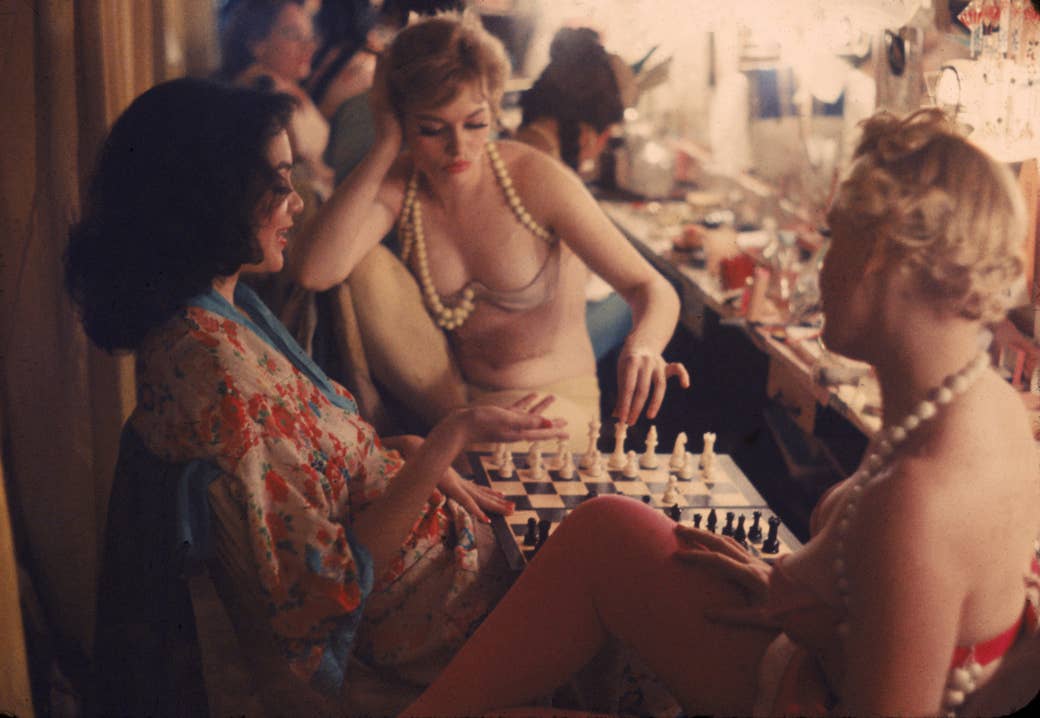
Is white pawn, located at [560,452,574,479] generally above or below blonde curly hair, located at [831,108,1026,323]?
below

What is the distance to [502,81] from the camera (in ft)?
5.56

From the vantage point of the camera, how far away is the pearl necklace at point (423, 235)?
6.05ft

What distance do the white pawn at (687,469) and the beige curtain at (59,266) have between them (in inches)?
37.5

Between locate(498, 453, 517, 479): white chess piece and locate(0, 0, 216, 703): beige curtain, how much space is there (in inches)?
26.9

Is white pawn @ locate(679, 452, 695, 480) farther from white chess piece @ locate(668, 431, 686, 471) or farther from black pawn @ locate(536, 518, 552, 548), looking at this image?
black pawn @ locate(536, 518, 552, 548)

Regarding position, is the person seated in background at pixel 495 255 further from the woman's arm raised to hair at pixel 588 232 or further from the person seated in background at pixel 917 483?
the person seated in background at pixel 917 483

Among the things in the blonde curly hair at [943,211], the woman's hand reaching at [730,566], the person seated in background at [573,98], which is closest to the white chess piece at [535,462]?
the woman's hand reaching at [730,566]

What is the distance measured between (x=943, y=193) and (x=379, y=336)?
1129mm

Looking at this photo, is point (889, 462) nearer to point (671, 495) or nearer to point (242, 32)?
point (671, 495)

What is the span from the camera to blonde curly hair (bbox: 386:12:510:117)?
5.45ft

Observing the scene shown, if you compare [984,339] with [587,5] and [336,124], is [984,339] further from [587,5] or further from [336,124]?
[336,124]

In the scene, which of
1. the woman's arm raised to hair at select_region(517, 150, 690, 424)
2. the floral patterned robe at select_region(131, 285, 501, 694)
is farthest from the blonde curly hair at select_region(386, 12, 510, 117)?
the floral patterned robe at select_region(131, 285, 501, 694)

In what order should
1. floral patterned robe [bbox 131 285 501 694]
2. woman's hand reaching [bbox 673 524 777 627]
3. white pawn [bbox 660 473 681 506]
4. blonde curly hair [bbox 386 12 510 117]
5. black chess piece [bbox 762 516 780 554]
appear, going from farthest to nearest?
blonde curly hair [bbox 386 12 510 117]
white pawn [bbox 660 473 681 506]
black chess piece [bbox 762 516 780 554]
floral patterned robe [bbox 131 285 501 694]
woman's hand reaching [bbox 673 524 777 627]

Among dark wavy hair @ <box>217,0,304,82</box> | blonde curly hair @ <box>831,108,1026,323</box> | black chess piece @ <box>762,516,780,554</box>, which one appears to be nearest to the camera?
blonde curly hair @ <box>831,108,1026,323</box>
